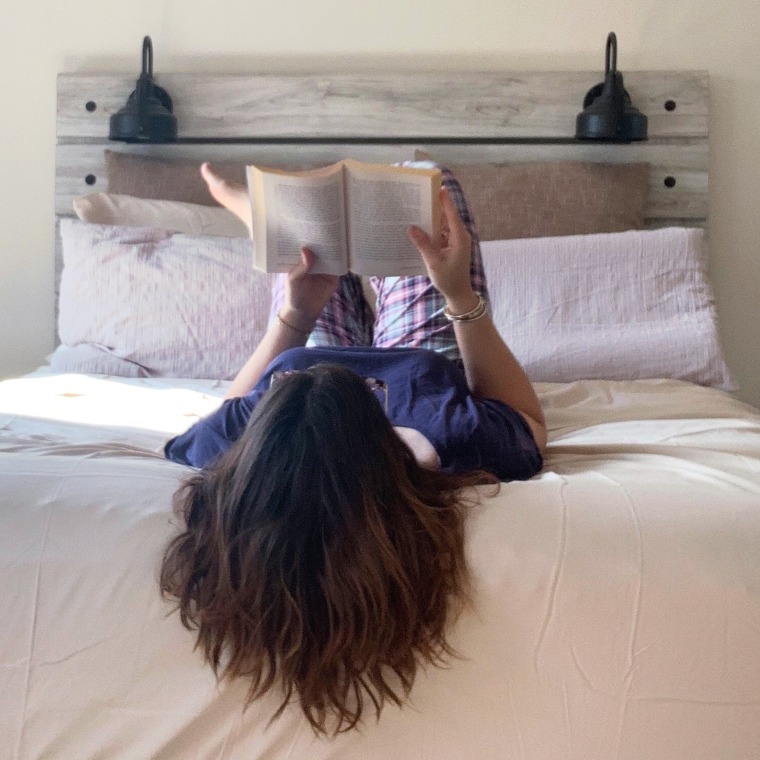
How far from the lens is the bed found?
91 cm

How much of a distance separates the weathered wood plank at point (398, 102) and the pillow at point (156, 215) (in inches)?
11.6

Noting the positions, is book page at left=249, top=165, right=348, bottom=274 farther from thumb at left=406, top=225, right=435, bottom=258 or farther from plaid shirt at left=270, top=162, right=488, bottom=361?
plaid shirt at left=270, top=162, right=488, bottom=361

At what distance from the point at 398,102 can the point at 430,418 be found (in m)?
1.52

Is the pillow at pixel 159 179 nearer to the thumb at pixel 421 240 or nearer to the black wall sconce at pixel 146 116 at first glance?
the black wall sconce at pixel 146 116

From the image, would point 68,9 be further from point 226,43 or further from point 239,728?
point 239,728

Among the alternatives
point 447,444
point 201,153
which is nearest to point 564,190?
point 201,153

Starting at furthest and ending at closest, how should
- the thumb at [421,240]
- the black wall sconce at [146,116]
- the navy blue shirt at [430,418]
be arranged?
1. the black wall sconce at [146,116]
2. the thumb at [421,240]
3. the navy blue shirt at [430,418]

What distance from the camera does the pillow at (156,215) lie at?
232cm

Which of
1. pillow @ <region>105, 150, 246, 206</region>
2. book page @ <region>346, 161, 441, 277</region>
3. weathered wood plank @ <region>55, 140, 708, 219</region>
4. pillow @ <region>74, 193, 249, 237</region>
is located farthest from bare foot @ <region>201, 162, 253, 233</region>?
weathered wood plank @ <region>55, 140, 708, 219</region>

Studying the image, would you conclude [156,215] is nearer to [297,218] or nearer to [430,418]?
[297,218]

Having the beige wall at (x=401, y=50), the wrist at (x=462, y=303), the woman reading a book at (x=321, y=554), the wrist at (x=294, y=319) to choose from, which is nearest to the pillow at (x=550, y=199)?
the beige wall at (x=401, y=50)

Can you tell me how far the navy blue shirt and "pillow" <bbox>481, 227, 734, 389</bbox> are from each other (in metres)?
0.76

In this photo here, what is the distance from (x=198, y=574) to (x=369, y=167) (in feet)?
2.22

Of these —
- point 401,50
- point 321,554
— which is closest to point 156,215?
point 401,50
